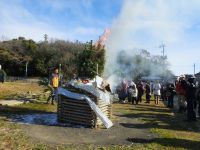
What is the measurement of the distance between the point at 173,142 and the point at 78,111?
3418 millimetres

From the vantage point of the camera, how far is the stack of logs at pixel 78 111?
1425 cm

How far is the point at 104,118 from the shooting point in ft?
46.8

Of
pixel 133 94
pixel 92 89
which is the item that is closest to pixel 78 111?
pixel 92 89

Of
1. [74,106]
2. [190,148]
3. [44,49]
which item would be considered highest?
[44,49]

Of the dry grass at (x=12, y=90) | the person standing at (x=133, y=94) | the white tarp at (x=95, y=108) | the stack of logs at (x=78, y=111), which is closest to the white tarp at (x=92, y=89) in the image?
the stack of logs at (x=78, y=111)

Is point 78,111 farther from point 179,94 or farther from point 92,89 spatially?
point 179,94

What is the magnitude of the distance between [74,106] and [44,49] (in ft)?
202

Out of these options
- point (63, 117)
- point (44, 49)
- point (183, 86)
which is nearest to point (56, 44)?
point (44, 49)

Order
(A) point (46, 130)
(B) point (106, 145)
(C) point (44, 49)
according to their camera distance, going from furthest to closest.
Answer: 1. (C) point (44, 49)
2. (A) point (46, 130)
3. (B) point (106, 145)

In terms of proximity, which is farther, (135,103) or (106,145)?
(135,103)

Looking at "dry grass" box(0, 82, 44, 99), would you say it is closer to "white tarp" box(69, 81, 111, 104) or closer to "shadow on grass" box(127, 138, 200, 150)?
"white tarp" box(69, 81, 111, 104)

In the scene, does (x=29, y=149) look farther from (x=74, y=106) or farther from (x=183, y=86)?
(x=183, y=86)

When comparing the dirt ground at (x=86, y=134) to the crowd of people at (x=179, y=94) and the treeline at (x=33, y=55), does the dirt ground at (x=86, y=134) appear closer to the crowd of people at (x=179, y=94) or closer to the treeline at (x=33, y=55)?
the crowd of people at (x=179, y=94)

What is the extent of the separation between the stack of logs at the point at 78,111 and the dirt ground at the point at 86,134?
0.48 metres
